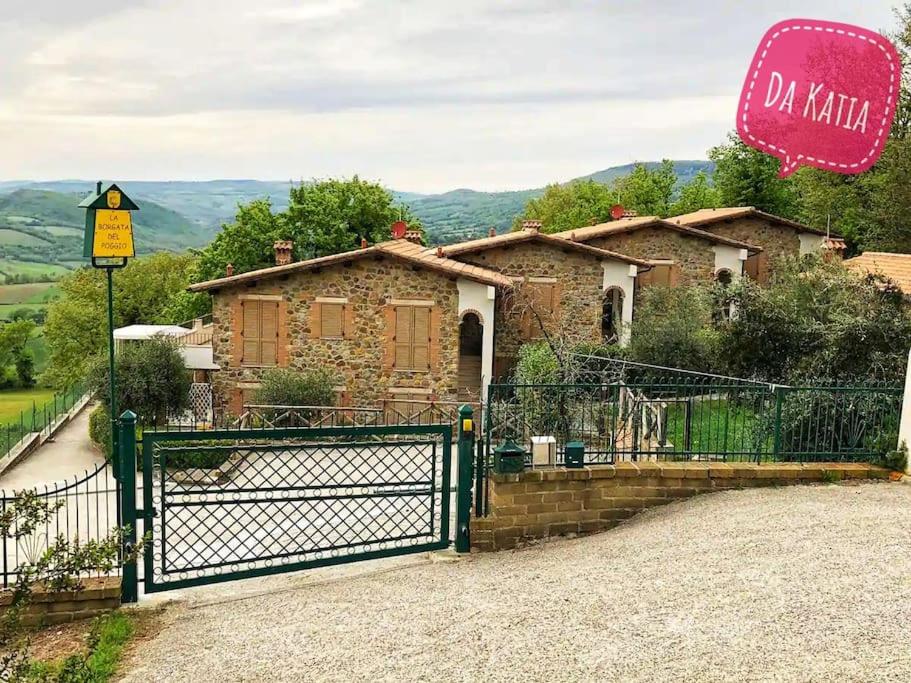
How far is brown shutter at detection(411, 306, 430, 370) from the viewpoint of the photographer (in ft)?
66.2

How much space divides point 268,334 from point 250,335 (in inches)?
17.0

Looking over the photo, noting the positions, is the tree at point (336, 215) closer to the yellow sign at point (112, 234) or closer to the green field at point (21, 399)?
the green field at point (21, 399)

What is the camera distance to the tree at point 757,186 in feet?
138

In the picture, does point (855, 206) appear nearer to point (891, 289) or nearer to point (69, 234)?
point (891, 289)

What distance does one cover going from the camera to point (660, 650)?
5824mm

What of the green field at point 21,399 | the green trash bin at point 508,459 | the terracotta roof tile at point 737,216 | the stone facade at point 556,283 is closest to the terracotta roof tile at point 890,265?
the terracotta roof tile at point 737,216

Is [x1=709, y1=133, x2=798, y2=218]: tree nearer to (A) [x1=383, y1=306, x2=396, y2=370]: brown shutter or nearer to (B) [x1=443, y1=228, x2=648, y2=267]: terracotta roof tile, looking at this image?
(B) [x1=443, y1=228, x2=648, y2=267]: terracotta roof tile

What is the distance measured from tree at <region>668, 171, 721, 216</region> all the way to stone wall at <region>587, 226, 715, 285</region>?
24.0 meters

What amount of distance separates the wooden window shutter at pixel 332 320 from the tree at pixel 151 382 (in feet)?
11.3

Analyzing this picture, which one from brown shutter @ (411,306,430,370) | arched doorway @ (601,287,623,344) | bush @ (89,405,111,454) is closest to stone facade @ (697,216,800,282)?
arched doorway @ (601,287,623,344)

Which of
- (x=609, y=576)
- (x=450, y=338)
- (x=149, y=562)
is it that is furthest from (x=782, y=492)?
(x=450, y=338)

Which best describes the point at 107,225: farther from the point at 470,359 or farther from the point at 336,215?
the point at 336,215

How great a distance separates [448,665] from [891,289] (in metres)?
12.2

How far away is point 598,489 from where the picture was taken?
30.2ft
